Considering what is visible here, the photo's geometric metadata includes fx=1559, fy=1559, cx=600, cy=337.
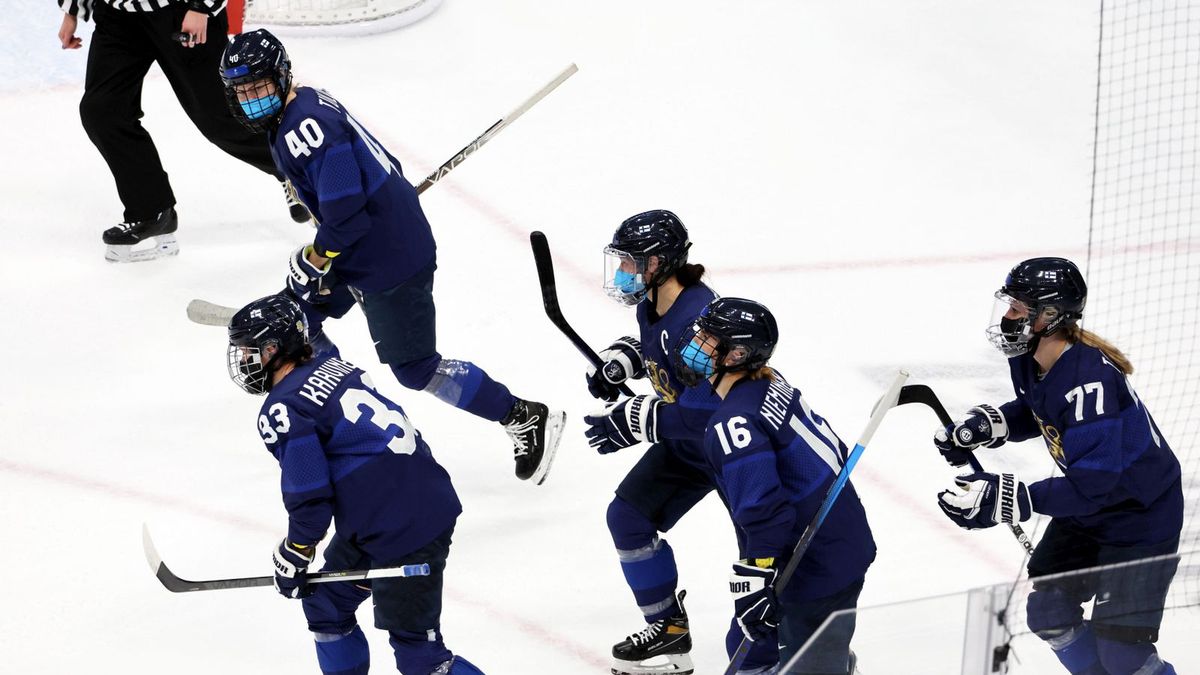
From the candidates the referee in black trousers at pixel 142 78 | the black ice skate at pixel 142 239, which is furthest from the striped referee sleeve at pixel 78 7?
the black ice skate at pixel 142 239

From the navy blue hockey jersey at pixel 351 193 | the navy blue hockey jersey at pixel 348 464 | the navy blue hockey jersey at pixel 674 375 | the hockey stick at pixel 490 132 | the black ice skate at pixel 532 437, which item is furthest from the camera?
the hockey stick at pixel 490 132

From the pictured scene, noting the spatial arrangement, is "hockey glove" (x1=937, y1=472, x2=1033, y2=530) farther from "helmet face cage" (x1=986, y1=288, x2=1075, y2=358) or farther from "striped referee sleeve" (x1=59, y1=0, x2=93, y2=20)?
"striped referee sleeve" (x1=59, y1=0, x2=93, y2=20)

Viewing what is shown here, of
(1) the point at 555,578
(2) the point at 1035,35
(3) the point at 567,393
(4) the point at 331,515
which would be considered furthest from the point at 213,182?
(2) the point at 1035,35

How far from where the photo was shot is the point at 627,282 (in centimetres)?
344

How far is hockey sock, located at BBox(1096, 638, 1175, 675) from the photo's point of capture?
8.83 ft

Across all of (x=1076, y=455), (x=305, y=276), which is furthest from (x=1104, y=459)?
(x=305, y=276)

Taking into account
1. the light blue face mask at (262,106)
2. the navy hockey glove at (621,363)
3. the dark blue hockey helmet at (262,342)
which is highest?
the light blue face mask at (262,106)

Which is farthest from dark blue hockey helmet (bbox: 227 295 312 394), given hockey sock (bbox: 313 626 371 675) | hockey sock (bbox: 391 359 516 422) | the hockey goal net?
the hockey goal net

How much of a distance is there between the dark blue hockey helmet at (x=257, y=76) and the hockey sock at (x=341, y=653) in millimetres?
1328

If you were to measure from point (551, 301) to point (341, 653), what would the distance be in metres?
1.13

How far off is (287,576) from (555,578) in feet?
3.28

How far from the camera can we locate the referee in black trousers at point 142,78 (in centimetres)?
507

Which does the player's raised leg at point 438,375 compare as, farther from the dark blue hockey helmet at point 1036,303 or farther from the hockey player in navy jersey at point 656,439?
the dark blue hockey helmet at point 1036,303

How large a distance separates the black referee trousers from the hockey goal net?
5.82 ft
